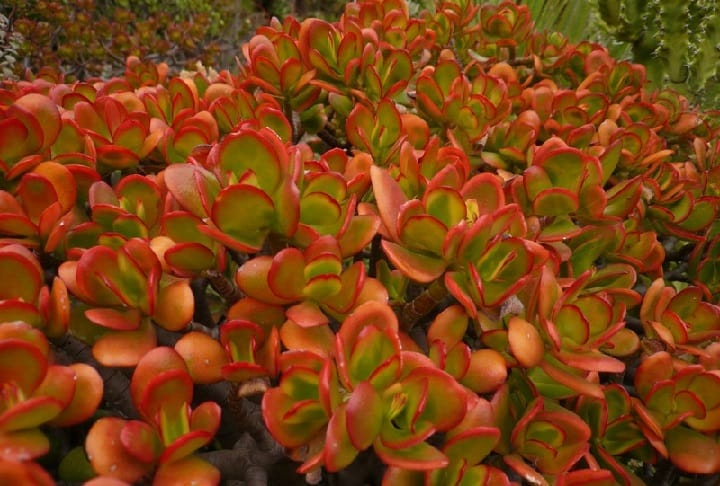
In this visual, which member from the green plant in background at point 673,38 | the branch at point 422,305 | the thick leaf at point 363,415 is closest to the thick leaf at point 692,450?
the branch at point 422,305

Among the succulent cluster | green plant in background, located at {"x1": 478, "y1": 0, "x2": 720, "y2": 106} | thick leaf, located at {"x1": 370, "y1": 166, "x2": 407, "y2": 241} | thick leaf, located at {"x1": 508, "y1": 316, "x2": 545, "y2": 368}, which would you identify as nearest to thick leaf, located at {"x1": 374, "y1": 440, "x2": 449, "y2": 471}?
the succulent cluster

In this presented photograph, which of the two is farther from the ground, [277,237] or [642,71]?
[642,71]

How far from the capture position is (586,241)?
1031mm

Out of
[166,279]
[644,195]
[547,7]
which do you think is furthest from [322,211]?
[547,7]

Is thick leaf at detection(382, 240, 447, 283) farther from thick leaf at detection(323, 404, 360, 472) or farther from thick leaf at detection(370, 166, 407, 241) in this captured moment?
thick leaf at detection(323, 404, 360, 472)

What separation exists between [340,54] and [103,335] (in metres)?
0.80

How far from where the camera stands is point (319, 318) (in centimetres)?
66

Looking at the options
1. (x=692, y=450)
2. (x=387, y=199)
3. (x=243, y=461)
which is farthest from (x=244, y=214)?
(x=692, y=450)

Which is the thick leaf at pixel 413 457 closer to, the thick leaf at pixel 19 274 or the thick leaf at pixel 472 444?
the thick leaf at pixel 472 444

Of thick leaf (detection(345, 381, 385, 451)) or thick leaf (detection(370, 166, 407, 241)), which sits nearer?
thick leaf (detection(345, 381, 385, 451))

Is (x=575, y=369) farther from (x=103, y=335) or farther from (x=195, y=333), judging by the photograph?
(x=103, y=335)

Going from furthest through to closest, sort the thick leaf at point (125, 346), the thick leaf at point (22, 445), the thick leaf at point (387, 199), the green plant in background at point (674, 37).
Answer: the green plant in background at point (674, 37), the thick leaf at point (387, 199), the thick leaf at point (125, 346), the thick leaf at point (22, 445)

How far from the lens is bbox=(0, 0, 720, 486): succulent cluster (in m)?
0.61

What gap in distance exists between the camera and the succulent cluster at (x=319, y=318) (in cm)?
61
